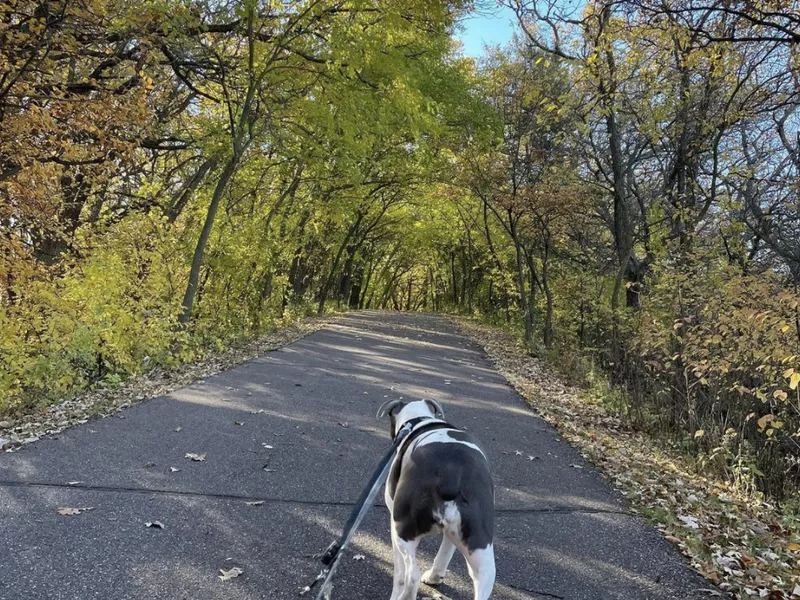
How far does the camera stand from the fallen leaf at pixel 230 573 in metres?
3.58

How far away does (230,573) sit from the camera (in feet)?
11.9

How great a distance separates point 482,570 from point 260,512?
239cm

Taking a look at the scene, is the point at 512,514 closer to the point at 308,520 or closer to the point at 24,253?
the point at 308,520

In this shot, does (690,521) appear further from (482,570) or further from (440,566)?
(482,570)

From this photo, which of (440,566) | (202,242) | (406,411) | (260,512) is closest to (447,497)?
(440,566)

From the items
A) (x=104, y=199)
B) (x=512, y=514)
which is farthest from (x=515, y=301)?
(x=512, y=514)

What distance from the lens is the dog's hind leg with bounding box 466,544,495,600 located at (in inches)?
108

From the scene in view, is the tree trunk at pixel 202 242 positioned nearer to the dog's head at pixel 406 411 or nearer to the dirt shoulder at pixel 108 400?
the dirt shoulder at pixel 108 400

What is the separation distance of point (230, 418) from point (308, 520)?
3.15 metres

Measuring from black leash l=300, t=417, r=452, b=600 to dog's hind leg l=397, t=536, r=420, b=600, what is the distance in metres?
0.26

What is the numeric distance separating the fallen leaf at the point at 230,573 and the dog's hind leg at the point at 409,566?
1.23 meters

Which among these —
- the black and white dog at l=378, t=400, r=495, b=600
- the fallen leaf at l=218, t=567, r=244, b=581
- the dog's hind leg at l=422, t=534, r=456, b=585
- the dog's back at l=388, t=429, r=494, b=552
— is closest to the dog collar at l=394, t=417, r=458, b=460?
the black and white dog at l=378, t=400, r=495, b=600

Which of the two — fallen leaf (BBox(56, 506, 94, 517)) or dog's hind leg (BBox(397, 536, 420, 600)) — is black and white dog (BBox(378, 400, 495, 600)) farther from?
fallen leaf (BBox(56, 506, 94, 517))

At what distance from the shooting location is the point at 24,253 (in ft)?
28.5
